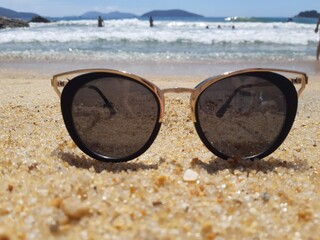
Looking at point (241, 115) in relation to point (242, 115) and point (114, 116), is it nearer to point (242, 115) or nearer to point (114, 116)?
point (242, 115)

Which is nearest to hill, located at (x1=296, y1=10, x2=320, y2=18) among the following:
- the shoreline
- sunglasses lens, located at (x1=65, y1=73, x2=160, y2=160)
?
the shoreline

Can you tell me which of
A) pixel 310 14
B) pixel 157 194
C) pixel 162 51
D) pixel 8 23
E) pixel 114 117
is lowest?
pixel 157 194

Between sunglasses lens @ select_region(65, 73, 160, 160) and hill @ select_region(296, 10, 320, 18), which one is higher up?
hill @ select_region(296, 10, 320, 18)

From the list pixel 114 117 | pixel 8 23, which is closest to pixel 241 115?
pixel 114 117

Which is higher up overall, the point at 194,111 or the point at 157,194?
the point at 194,111

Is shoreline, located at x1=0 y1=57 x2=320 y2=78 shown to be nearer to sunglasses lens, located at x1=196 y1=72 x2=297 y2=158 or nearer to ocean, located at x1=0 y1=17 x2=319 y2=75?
ocean, located at x1=0 y1=17 x2=319 y2=75

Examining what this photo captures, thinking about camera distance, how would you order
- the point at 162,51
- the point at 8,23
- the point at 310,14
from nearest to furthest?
the point at 162,51 → the point at 8,23 → the point at 310,14

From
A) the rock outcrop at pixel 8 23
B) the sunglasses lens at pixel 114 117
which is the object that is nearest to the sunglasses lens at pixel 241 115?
the sunglasses lens at pixel 114 117

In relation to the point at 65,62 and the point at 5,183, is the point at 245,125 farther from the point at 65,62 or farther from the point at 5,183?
Answer: the point at 65,62
